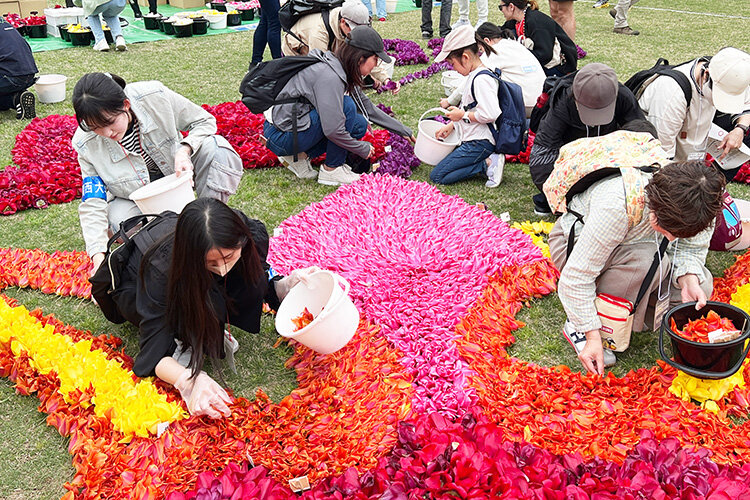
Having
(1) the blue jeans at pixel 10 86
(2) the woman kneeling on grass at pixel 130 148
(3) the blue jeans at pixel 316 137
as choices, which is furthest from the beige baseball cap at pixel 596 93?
(1) the blue jeans at pixel 10 86

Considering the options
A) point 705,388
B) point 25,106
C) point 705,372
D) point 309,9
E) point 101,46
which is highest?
point 309,9

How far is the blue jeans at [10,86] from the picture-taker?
6129mm

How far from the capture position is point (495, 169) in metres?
4.73

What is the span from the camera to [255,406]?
267 centimetres

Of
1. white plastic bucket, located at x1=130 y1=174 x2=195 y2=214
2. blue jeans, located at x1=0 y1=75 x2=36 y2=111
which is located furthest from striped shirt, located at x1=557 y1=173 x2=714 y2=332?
blue jeans, located at x1=0 y1=75 x2=36 y2=111

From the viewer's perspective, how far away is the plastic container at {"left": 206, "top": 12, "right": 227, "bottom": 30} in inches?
401

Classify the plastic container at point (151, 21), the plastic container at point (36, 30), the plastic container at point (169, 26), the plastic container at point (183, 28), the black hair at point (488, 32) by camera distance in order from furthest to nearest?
the plastic container at point (151, 21) → the plastic container at point (169, 26) → the plastic container at point (183, 28) → the plastic container at point (36, 30) → the black hair at point (488, 32)

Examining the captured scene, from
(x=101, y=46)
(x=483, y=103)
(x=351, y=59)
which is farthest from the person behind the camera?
(x=101, y=46)

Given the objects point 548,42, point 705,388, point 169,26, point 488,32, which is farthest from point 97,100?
point 169,26

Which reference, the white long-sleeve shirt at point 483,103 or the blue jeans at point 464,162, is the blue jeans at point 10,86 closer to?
the blue jeans at point 464,162

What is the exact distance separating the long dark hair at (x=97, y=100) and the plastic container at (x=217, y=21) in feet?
25.5

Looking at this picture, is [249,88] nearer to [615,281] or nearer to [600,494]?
[615,281]

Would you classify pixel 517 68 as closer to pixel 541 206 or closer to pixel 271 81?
pixel 541 206

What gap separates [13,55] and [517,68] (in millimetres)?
4697
